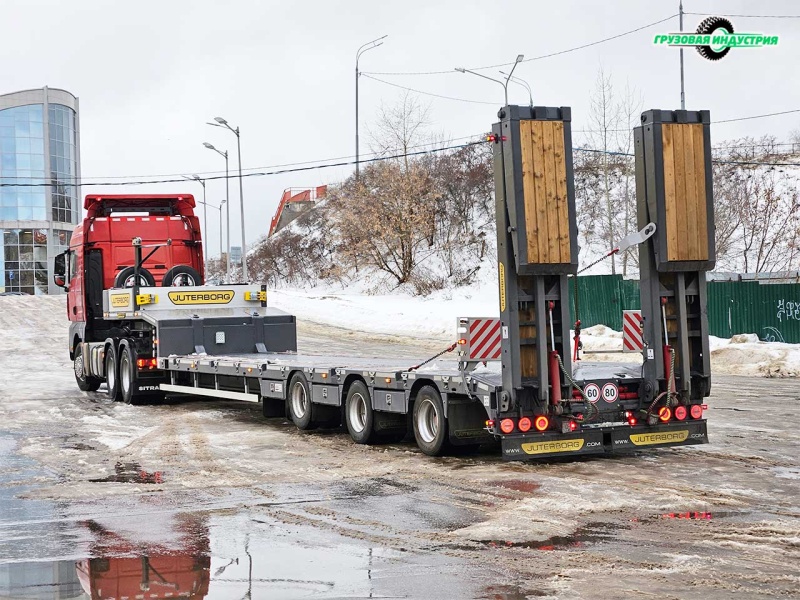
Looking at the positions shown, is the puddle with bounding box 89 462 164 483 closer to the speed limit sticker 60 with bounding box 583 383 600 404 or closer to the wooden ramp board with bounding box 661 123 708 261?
the speed limit sticker 60 with bounding box 583 383 600 404

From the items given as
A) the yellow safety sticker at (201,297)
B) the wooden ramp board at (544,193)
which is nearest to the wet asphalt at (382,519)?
the wooden ramp board at (544,193)

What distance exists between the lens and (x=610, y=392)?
1119cm

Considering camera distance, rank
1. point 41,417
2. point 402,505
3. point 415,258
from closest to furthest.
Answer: point 402,505 → point 41,417 → point 415,258

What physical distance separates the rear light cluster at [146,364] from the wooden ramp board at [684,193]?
1056cm

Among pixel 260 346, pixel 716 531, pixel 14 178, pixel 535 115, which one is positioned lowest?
pixel 716 531

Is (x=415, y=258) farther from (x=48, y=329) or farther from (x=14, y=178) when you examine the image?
(x=14, y=178)

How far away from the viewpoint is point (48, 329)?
40.0 meters

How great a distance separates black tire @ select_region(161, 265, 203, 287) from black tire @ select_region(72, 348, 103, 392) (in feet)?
9.02

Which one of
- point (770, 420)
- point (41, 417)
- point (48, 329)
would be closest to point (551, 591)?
point (770, 420)

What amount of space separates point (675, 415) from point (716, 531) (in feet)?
11.5

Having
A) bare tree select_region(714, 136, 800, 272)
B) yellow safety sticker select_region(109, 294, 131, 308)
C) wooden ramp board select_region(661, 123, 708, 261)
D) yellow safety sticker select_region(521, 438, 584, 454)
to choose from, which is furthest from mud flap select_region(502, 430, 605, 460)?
bare tree select_region(714, 136, 800, 272)

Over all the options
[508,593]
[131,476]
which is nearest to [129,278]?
[131,476]

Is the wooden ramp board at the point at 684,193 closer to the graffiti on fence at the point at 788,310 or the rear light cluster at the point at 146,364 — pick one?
the rear light cluster at the point at 146,364

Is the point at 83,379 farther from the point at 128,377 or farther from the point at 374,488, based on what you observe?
the point at 374,488
